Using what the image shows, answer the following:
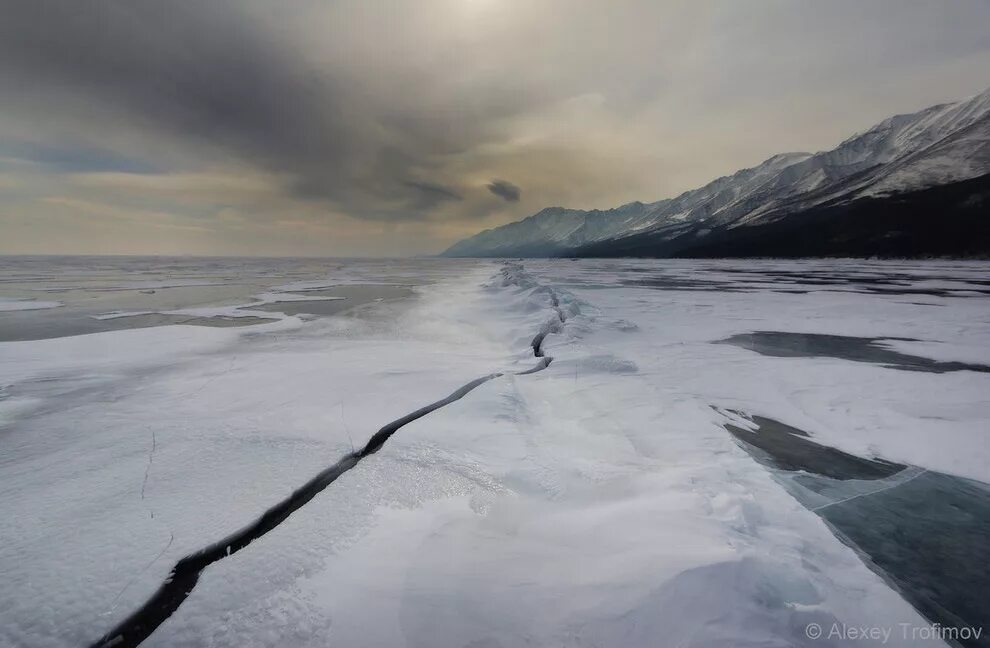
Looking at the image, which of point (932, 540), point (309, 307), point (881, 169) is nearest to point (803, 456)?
point (932, 540)

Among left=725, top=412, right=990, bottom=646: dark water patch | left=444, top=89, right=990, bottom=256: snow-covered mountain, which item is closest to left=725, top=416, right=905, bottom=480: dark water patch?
left=725, top=412, right=990, bottom=646: dark water patch

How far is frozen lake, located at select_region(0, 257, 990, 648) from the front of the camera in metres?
2.29

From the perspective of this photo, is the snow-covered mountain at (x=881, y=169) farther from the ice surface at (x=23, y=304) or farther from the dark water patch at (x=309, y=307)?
the ice surface at (x=23, y=304)

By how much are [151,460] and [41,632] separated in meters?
2.09

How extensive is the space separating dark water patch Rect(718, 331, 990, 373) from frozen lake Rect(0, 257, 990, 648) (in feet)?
0.51

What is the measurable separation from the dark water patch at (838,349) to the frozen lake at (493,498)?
0.51 ft

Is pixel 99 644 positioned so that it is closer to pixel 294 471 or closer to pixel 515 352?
pixel 294 471

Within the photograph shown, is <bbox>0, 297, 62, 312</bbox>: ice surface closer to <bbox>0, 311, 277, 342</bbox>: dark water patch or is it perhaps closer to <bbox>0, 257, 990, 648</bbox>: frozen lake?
<bbox>0, 311, 277, 342</bbox>: dark water patch

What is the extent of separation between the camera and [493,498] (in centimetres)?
347

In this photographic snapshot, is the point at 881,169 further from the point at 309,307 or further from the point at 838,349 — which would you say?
the point at 309,307

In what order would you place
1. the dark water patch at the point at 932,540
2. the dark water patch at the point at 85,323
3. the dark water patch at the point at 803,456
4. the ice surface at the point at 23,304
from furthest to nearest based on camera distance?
the ice surface at the point at 23,304 → the dark water patch at the point at 85,323 → the dark water patch at the point at 803,456 → the dark water patch at the point at 932,540

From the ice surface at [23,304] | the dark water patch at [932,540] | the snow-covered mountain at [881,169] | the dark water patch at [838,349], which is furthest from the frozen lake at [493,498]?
the snow-covered mountain at [881,169]

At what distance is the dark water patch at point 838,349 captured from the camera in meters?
7.59

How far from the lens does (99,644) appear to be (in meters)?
Result: 2.12
